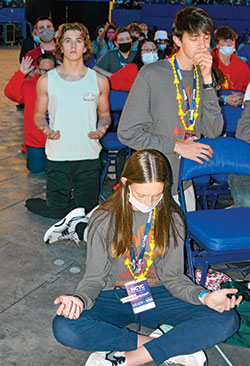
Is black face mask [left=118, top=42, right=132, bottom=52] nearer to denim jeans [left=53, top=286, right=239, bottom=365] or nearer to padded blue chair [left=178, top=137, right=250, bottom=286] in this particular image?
padded blue chair [left=178, top=137, right=250, bottom=286]

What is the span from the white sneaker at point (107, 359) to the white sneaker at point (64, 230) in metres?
1.50

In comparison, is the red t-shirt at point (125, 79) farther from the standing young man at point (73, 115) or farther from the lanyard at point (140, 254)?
the lanyard at point (140, 254)

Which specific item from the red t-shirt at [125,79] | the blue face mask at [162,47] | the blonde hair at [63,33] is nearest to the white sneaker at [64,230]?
the blonde hair at [63,33]

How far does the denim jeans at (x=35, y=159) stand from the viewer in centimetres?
552

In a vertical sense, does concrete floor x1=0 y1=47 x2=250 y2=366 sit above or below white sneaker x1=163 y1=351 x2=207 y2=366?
below

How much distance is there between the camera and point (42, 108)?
13.4ft

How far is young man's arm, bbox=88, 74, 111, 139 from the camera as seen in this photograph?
4027mm

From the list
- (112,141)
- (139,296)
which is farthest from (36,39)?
(139,296)

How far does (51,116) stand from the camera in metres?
4.07

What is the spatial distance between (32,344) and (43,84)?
2.00 m

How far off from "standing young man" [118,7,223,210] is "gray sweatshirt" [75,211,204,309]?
1.68ft

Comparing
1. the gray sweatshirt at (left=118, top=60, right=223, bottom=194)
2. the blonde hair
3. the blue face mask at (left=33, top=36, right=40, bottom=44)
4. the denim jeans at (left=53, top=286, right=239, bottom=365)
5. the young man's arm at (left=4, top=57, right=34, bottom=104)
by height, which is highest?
the blonde hair

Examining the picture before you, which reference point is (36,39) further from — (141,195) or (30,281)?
(141,195)

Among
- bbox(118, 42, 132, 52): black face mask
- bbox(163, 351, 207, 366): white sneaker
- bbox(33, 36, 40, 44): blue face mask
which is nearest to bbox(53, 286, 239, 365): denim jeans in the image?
bbox(163, 351, 207, 366): white sneaker
